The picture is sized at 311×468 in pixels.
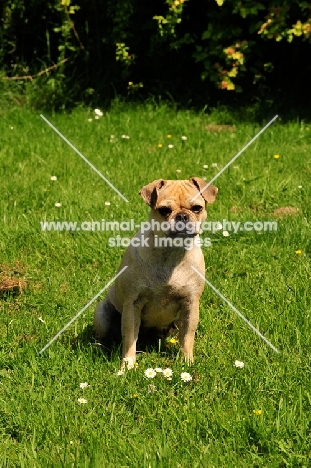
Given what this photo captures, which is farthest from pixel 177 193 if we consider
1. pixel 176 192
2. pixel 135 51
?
pixel 135 51

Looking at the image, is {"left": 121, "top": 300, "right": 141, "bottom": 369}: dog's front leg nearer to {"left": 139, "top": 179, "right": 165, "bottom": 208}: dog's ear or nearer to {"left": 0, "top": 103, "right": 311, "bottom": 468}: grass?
{"left": 0, "top": 103, "right": 311, "bottom": 468}: grass

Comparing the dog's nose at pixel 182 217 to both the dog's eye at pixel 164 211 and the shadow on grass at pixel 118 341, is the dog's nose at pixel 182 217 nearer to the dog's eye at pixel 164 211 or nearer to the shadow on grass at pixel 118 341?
the dog's eye at pixel 164 211

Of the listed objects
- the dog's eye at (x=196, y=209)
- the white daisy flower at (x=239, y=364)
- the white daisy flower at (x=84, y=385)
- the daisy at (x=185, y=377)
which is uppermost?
the dog's eye at (x=196, y=209)

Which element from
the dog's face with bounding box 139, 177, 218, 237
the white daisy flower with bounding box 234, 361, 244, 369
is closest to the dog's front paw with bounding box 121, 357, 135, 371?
the white daisy flower with bounding box 234, 361, 244, 369

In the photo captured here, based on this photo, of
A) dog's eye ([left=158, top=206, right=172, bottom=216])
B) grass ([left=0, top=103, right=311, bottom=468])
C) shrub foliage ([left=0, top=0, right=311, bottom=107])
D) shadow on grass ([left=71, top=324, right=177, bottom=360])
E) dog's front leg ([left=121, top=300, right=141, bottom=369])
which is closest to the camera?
grass ([left=0, top=103, right=311, bottom=468])

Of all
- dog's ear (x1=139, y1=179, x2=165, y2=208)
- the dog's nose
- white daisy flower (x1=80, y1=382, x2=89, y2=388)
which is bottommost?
white daisy flower (x1=80, y1=382, x2=89, y2=388)

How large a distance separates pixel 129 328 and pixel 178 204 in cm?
75

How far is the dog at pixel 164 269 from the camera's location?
369 cm

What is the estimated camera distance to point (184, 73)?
882cm

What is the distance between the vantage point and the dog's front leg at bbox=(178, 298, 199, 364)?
3790 mm

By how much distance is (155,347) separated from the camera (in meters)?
4.07

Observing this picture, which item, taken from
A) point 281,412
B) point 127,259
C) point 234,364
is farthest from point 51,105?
point 281,412

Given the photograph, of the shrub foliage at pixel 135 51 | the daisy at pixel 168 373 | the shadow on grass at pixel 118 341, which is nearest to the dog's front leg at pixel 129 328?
the shadow on grass at pixel 118 341

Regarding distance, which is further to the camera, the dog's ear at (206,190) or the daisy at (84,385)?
the dog's ear at (206,190)
